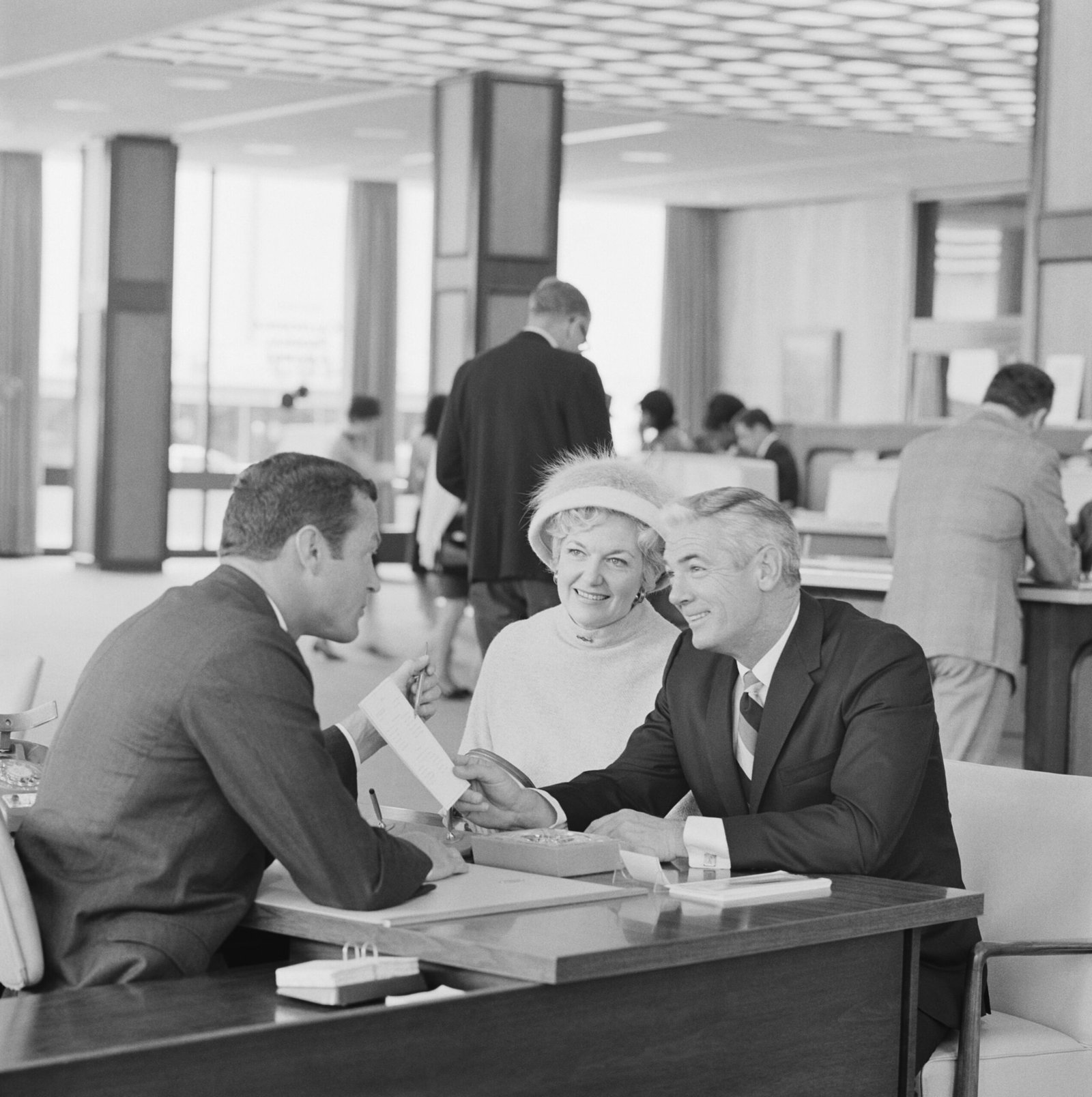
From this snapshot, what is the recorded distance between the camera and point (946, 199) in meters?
19.5

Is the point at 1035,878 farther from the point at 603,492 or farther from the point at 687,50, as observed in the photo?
the point at 687,50

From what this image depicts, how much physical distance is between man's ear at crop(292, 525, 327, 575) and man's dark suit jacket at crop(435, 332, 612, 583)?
14.5 feet

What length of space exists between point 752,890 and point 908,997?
0.27 metres

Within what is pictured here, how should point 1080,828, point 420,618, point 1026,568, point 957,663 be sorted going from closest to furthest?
point 1080,828 < point 957,663 < point 1026,568 < point 420,618

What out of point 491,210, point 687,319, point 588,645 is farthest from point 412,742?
point 687,319

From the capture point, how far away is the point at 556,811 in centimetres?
309

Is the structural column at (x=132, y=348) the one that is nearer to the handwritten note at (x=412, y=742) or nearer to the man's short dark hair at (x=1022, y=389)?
the man's short dark hair at (x=1022, y=389)

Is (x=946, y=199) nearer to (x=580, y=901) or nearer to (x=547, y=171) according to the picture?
(x=547, y=171)

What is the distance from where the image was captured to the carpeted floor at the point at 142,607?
27.1 feet

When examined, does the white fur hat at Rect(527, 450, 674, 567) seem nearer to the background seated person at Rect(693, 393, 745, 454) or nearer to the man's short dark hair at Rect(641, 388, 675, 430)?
the man's short dark hair at Rect(641, 388, 675, 430)

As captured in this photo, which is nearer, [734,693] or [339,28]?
[734,693]

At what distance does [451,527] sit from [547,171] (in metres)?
2.85

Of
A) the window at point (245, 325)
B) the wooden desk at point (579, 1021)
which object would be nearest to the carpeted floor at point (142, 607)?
the window at point (245, 325)

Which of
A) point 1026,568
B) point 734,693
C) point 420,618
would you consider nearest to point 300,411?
point 420,618
